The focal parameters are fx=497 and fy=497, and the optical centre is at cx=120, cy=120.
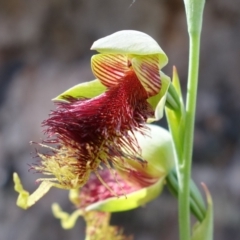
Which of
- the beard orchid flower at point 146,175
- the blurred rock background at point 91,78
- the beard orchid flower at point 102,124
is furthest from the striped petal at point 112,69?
the blurred rock background at point 91,78

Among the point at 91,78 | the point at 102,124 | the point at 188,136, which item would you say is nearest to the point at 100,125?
the point at 102,124

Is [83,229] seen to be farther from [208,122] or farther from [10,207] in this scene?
[208,122]

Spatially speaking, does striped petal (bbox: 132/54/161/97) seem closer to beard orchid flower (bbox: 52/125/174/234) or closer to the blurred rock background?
beard orchid flower (bbox: 52/125/174/234)

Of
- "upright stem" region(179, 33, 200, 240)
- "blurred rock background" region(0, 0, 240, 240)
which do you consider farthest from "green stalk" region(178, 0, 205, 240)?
"blurred rock background" region(0, 0, 240, 240)

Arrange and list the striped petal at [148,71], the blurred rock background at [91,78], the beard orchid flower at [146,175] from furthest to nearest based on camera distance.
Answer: the blurred rock background at [91,78] → the beard orchid flower at [146,175] → the striped petal at [148,71]

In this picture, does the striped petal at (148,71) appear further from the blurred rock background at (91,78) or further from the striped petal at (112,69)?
the blurred rock background at (91,78)

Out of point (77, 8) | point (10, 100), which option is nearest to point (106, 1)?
point (77, 8)
